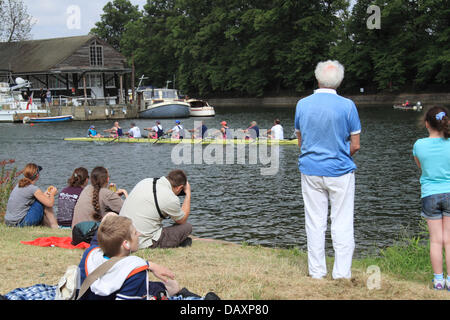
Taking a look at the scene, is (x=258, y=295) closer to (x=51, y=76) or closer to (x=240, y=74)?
(x=51, y=76)

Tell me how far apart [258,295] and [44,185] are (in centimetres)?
1474

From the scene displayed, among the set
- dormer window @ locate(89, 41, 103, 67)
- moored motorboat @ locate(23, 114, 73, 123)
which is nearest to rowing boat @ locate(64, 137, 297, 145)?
→ moored motorboat @ locate(23, 114, 73, 123)

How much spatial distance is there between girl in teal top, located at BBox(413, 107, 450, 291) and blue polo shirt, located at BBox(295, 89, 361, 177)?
774 mm

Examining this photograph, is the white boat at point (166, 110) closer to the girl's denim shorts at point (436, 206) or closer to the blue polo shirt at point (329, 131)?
the blue polo shirt at point (329, 131)

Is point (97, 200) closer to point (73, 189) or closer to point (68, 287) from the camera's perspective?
point (73, 189)

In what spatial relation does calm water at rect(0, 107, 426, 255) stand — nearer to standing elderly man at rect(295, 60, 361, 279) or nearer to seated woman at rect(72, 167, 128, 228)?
seated woman at rect(72, 167, 128, 228)

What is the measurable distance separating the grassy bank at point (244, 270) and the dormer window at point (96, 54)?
5857cm

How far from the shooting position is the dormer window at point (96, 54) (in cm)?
6475


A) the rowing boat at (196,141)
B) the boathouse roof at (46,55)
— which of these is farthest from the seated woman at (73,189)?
the boathouse roof at (46,55)

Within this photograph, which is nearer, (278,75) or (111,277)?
(111,277)

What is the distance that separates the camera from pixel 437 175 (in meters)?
5.70
